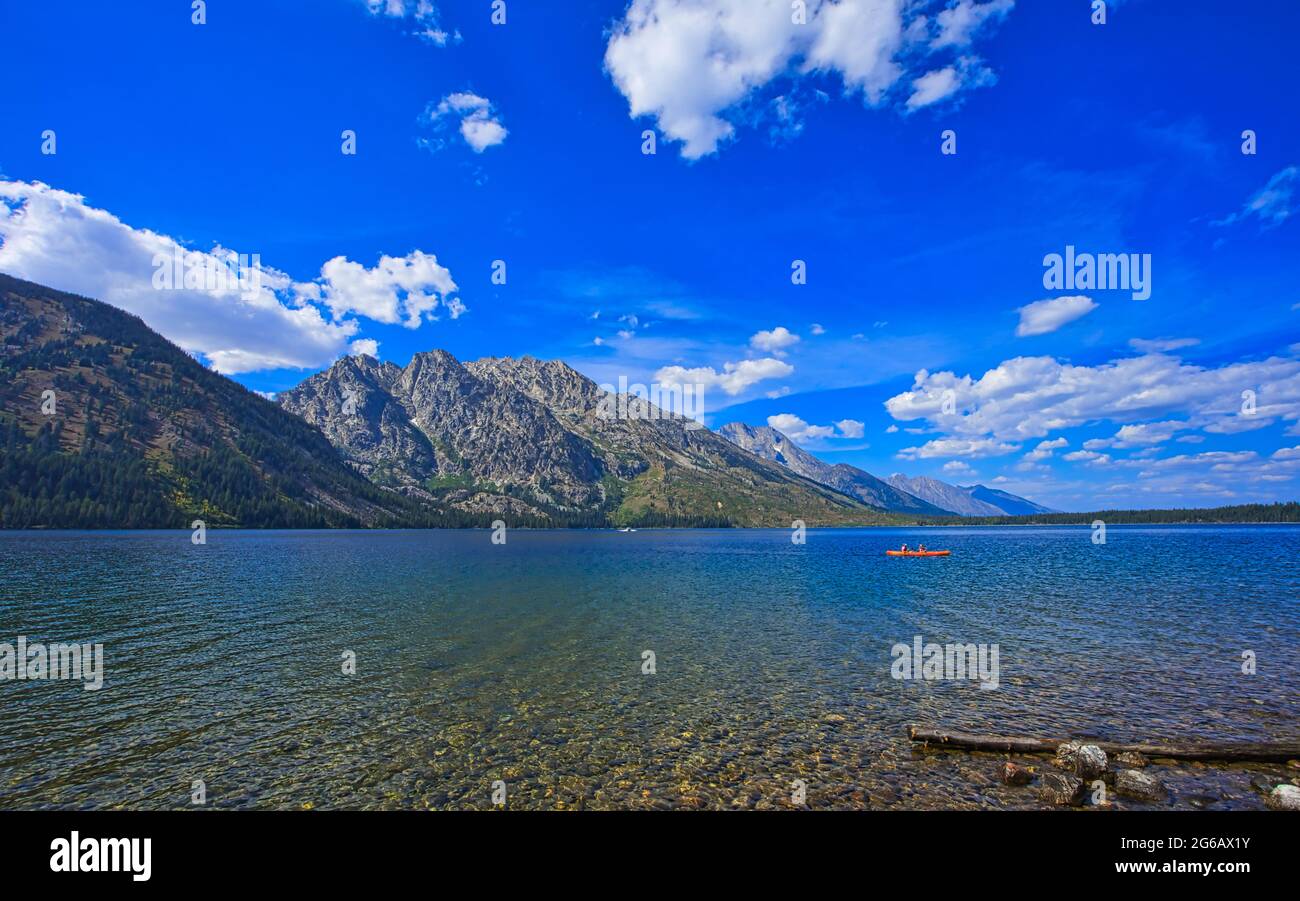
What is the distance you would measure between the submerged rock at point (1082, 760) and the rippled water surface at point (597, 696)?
2230mm

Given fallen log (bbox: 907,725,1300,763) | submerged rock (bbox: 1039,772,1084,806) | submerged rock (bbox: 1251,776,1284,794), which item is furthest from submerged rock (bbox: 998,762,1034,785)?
submerged rock (bbox: 1251,776,1284,794)

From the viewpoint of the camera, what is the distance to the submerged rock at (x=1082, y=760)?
2072cm

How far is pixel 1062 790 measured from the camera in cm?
1938

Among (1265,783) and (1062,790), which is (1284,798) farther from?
(1062,790)

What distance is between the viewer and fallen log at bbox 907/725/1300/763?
22.1 meters

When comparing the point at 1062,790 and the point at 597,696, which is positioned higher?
the point at 1062,790

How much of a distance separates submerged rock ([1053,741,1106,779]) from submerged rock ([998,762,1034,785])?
5.43 feet

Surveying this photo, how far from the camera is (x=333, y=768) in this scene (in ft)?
71.7

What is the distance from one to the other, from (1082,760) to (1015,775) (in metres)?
2.59

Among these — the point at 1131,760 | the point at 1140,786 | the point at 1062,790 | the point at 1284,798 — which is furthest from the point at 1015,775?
the point at 1284,798

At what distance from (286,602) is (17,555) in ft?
325
